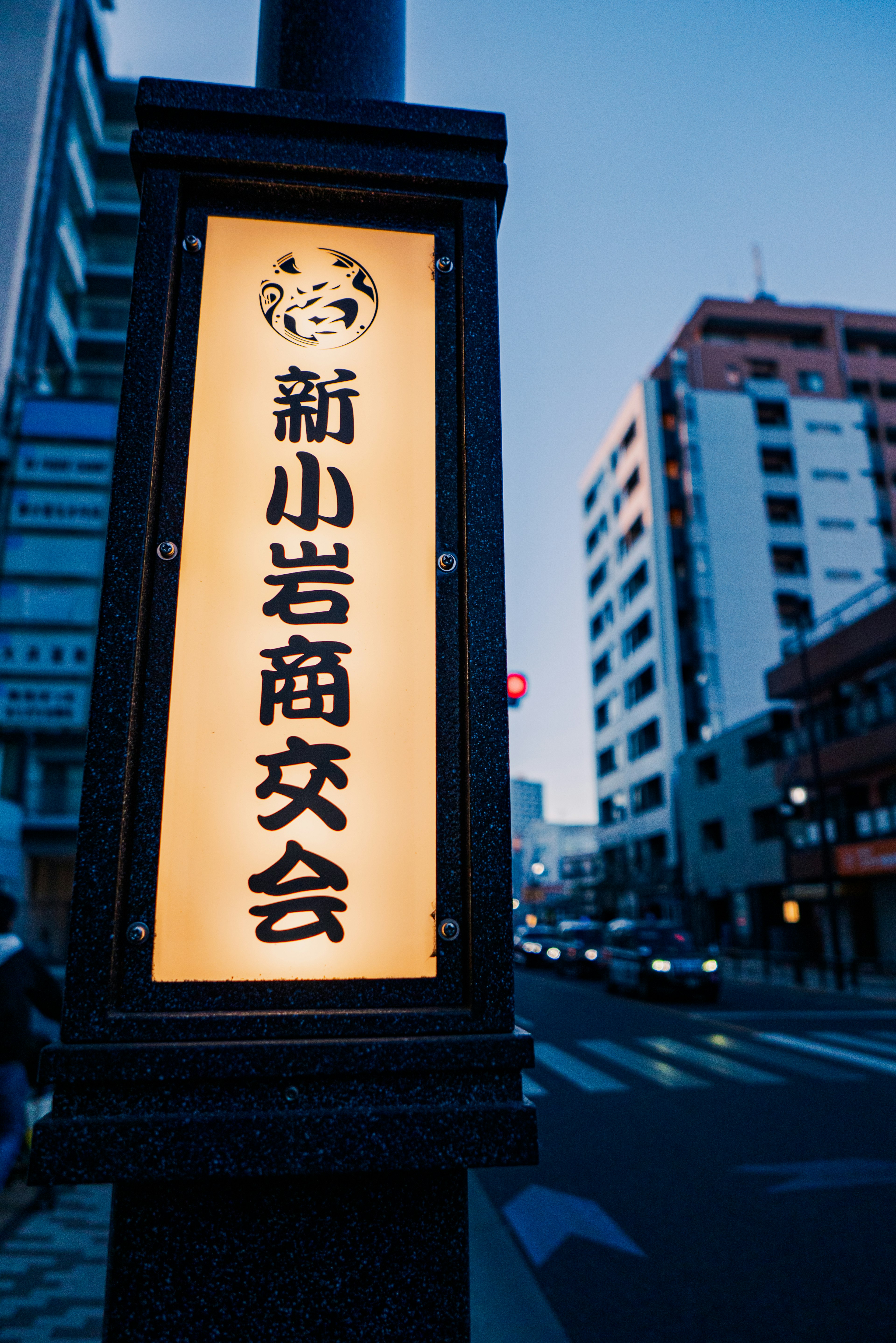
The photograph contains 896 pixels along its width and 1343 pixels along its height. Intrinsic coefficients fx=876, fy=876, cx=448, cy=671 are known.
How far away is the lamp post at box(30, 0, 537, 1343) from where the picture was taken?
155cm

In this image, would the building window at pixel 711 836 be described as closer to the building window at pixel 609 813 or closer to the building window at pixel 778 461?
the building window at pixel 609 813

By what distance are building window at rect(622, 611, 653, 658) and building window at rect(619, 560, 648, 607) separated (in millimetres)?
1826

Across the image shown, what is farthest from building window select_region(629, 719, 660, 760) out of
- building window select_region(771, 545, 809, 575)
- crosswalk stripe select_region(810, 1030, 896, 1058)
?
crosswalk stripe select_region(810, 1030, 896, 1058)

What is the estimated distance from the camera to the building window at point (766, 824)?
130 feet

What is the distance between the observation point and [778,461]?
184 feet

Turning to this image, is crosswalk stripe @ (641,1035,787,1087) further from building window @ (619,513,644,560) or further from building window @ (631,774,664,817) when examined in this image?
building window @ (619,513,644,560)

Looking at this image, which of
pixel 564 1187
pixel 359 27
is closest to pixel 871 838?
pixel 564 1187

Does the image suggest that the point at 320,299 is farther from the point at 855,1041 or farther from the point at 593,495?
the point at 593,495

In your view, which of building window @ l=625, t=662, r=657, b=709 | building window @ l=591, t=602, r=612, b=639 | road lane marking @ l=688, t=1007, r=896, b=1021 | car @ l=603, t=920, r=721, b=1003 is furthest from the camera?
building window @ l=591, t=602, r=612, b=639

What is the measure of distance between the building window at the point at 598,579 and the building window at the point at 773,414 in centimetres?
1441

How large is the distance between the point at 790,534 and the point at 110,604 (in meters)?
57.7

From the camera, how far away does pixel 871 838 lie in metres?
30.0

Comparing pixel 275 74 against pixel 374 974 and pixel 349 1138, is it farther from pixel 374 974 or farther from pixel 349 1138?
pixel 349 1138

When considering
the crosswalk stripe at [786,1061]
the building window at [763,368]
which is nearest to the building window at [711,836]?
the crosswalk stripe at [786,1061]
